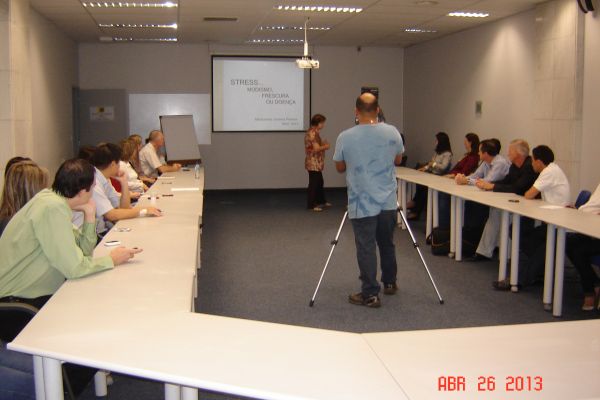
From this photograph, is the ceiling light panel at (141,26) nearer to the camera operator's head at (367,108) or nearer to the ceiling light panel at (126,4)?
the ceiling light panel at (126,4)

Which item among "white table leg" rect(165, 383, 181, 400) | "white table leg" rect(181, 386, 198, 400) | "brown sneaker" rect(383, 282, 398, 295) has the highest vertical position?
"white table leg" rect(181, 386, 198, 400)

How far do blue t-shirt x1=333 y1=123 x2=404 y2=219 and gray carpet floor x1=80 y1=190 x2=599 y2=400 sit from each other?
847mm

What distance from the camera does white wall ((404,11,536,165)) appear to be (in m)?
8.20

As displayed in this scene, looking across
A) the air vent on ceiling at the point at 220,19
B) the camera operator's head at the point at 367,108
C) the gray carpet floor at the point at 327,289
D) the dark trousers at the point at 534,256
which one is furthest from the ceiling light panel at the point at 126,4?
the dark trousers at the point at 534,256

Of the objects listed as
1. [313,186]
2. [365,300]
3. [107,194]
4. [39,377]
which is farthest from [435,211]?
[39,377]

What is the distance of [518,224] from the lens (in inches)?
212

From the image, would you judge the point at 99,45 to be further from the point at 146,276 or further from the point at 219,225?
the point at 146,276

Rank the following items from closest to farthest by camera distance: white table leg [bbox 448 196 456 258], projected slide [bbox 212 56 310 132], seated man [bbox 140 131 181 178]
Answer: white table leg [bbox 448 196 456 258]
seated man [bbox 140 131 181 178]
projected slide [bbox 212 56 310 132]

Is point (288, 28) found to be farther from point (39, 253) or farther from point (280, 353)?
point (280, 353)

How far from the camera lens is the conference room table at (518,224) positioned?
4.68 m

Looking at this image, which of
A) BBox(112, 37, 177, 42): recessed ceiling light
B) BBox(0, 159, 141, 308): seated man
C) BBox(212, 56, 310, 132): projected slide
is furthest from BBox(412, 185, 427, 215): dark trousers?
BBox(0, 159, 141, 308): seated man

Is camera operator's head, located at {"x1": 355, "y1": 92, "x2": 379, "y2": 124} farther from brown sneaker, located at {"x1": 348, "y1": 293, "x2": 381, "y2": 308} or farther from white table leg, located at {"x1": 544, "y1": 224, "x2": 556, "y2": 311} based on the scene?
white table leg, located at {"x1": 544, "y1": 224, "x2": 556, "y2": 311}

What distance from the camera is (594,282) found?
194 inches

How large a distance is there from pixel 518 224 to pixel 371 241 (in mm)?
1452
